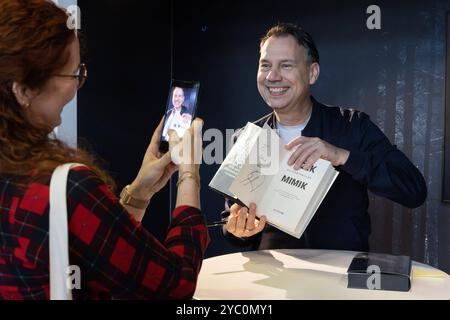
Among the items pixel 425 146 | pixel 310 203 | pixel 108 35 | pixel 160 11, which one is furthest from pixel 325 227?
pixel 160 11

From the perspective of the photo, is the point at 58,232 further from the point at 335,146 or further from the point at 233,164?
the point at 335,146

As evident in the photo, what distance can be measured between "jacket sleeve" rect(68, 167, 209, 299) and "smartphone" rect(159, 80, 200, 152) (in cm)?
50

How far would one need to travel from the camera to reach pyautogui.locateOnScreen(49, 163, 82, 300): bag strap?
91cm

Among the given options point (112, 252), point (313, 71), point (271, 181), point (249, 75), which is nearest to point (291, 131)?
point (313, 71)

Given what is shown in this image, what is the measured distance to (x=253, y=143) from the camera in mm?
1863

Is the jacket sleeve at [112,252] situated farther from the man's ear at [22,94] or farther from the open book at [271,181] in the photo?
the open book at [271,181]

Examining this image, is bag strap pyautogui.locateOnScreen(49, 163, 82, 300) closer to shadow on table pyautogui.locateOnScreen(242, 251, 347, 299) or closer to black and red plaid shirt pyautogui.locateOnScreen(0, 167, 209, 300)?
black and red plaid shirt pyautogui.locateOnScreen(0, 167, 209, 300)

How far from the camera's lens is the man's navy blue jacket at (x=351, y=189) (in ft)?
6.94

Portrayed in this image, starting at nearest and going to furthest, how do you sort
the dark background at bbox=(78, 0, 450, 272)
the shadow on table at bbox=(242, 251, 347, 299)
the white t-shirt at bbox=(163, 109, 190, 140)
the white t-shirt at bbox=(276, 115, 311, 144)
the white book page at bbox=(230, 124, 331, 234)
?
1. the white t-shirt at bbox=(163, 109, 190, 140)
2. the shadow on table at bbox=(242, 251, 347, 299)
3. the white book page at bbox=(230, 124, 331, 234)
4. the white t-shirt at bbox=(276, 115, 311, 144)
5. the dark background at bbox=(78, 0, 450, 272)

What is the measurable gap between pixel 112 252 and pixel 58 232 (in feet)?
0.33

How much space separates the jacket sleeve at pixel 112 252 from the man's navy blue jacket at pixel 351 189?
123 centimetres

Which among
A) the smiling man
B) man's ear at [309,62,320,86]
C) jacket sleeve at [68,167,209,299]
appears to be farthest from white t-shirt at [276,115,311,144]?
jacket sleeve at [68,167,209,299]
